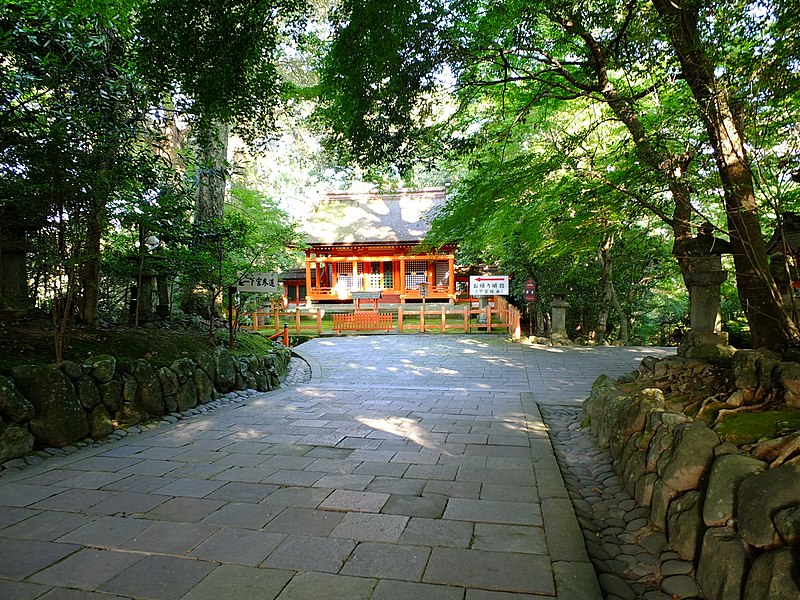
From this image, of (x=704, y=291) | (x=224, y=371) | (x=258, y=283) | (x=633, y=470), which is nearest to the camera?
(x=633, y=470)

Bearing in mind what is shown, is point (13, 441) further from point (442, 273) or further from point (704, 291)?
point (442, 273)

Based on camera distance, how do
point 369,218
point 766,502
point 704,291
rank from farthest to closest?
point 369,218 → point 704,291 → point 766,502

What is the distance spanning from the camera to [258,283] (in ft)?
24.5

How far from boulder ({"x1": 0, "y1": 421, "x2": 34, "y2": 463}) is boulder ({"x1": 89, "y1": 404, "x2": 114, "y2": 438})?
1.76 feet

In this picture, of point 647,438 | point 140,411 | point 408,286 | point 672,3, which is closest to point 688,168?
point 672,3

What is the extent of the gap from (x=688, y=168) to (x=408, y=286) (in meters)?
19.7

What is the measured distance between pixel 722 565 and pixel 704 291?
411 centimetres

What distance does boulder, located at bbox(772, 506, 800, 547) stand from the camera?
157cm

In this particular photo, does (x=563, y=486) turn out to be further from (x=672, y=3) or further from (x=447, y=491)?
(x=672, y=3)

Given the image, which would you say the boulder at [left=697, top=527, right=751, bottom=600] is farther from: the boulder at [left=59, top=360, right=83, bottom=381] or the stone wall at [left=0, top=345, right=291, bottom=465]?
the boulder at [left=59, top=360, right=83, bottom=381]

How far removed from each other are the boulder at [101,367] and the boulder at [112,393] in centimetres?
5

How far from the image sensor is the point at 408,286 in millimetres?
24250

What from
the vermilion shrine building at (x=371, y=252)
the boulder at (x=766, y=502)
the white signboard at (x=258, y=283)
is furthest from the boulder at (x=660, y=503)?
the vermilion shrine building at (x=371, y=252)

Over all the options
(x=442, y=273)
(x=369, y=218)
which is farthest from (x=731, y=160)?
(x=369, y=218)
